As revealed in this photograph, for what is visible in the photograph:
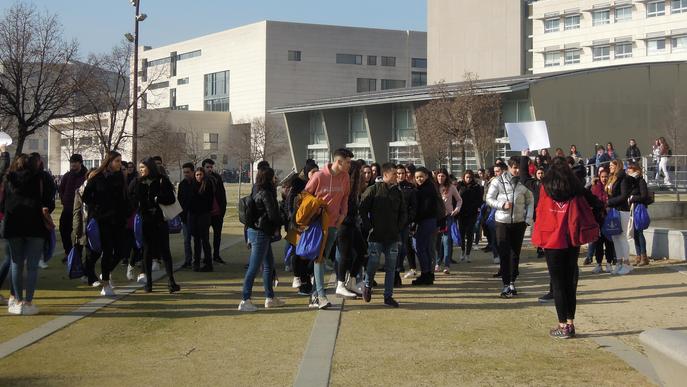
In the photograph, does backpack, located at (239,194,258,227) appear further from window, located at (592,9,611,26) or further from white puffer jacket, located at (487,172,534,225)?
window, located at (592,9,611,26)

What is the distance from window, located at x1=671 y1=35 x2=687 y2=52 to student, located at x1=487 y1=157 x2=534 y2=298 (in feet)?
223

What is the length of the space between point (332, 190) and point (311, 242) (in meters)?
0.68

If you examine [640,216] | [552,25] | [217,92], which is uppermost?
[552,25]

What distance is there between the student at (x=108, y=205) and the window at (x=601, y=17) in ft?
241

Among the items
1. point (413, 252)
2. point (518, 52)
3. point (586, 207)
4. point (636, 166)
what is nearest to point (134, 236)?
point (413, 252)

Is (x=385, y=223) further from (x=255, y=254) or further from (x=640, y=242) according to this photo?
(x=640, y=242)

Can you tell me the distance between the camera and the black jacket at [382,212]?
10211mm

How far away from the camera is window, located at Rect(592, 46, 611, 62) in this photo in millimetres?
78562

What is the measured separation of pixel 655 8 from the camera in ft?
241

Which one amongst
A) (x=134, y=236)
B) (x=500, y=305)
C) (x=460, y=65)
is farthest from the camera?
(x=460, y=65)

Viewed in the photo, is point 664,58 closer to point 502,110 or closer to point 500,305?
point 502,110

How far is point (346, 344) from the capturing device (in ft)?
26.1

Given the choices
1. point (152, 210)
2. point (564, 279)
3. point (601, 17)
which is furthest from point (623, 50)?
point (564, 279)

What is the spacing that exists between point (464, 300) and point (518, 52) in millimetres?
77199
